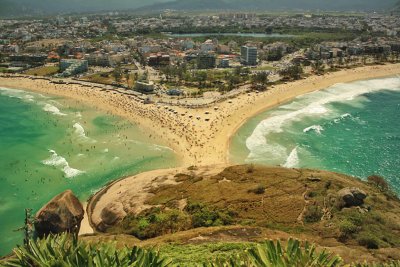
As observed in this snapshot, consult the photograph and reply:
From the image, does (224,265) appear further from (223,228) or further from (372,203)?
(372,203)

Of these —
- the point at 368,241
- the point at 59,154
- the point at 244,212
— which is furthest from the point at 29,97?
the point at 368,241

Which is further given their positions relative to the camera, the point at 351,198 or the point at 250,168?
the point at 250,168

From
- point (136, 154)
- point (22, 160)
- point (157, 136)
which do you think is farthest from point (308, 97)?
point (22, 160)

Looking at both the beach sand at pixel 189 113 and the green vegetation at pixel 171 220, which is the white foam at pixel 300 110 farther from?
the green vegetation at pixel 171 220

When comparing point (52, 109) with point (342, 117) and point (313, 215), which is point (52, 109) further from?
point (313, 215)

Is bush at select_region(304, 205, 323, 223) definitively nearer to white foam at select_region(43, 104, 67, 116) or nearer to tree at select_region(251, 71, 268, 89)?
white foam at select_region(43, 104, 67, 116)

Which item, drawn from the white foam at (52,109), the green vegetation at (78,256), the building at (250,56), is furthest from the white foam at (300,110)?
the green vegetation at (78,256)
